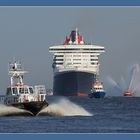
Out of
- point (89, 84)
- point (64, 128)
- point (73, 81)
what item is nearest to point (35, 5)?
point (64, 128)

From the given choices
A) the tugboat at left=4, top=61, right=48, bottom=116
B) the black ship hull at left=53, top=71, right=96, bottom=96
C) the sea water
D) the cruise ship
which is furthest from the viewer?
the black ship hull at left=53, top=71, right=96, bottom=96

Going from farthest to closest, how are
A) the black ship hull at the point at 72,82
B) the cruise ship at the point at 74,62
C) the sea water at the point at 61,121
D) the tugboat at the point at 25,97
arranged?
the black ship hull at the point at 72,82
the tugboat at the point at 25,97
the cruise ship at the point at 74,62
the sea water at the point at 61,121

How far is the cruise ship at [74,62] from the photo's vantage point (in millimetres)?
20516

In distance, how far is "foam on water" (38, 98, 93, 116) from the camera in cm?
2425

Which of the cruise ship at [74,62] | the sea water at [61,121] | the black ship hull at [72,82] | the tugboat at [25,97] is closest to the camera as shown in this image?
the sea water at [61,121]

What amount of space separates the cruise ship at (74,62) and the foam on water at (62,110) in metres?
0.40

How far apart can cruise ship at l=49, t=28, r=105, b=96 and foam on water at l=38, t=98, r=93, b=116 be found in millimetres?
403

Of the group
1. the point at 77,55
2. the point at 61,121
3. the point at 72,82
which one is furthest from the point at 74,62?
the point at 72,82

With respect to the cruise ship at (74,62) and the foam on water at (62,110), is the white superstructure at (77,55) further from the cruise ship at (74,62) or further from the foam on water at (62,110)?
the foam on water at (62,110)

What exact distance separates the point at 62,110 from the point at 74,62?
9.11 feet

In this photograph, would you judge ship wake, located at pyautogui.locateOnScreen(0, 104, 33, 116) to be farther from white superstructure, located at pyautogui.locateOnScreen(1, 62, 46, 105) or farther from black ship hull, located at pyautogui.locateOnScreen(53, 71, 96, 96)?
black ship hull, located at pyautogui.locateOnScreen(53, 71, 96, 96)

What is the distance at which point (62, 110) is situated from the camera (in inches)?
992

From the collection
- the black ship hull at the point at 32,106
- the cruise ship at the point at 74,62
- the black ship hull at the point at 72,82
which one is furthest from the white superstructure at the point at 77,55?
the black ship hull at the point at 72,82

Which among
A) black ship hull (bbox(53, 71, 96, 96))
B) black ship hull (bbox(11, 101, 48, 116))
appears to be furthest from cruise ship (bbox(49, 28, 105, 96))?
black ship hull (bbox(11, 101, 48, 116))
